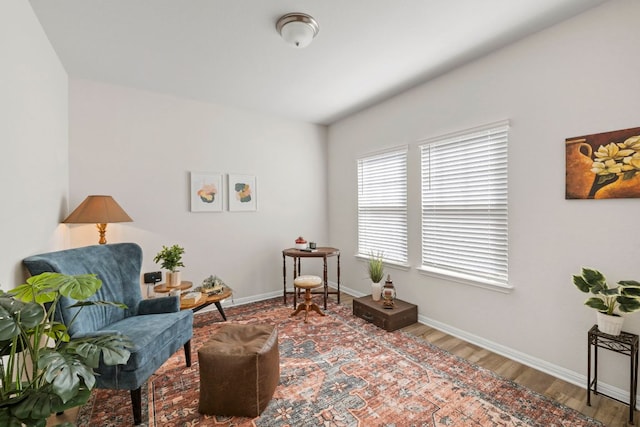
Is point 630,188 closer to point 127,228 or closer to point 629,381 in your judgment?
point 629,381

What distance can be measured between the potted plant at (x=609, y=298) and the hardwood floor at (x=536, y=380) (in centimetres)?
51

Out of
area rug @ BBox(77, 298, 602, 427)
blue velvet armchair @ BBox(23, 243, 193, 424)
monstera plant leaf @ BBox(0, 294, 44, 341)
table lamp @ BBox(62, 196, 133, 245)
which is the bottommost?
area rug @ BBox(77, 298, 602, 427)

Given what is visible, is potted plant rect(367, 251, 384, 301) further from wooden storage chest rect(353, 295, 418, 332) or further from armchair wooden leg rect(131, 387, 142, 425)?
armchair wooden leg rect(131, 387, 142, 425)

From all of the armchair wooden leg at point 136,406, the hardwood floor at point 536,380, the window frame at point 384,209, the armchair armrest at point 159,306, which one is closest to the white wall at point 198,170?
the window frame at point 384,209

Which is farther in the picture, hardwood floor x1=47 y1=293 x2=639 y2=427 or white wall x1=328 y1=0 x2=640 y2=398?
white wall x1=328 y1=0 x2=640 y2=398

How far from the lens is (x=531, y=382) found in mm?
2119

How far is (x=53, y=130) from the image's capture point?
2.34 m

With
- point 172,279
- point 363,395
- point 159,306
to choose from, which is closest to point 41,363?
point 159,306

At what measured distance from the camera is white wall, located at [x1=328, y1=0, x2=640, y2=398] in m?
1.90

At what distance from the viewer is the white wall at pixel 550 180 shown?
1896 millimetres

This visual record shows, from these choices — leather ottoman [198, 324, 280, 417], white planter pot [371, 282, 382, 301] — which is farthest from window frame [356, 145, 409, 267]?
leather ottoman [198, 324, 280, 417]

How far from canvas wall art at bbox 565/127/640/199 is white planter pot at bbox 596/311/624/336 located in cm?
80

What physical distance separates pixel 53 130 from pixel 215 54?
1493 mm

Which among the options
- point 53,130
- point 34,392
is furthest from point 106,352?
point 53,130
